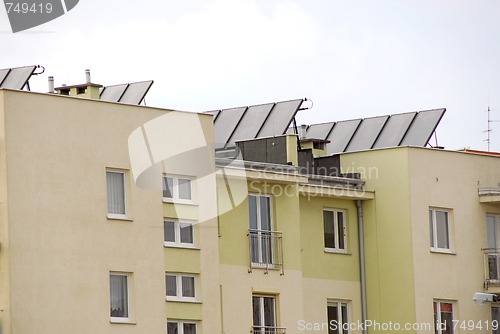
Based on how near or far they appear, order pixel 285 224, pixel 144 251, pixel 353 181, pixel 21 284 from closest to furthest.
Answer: pixel 21 284
pixel 144 251
pixel 285 224
pixel 353 181

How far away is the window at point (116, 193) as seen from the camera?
1720 inches

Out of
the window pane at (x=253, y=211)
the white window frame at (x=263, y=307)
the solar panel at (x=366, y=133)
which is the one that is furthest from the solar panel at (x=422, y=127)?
the white window frame at (x=263, y=307)

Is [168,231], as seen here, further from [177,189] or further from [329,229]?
[329,229]

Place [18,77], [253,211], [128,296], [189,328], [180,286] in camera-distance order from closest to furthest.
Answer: [128,296] < [180,286] < [189,328] < [18,77] < [253,211]

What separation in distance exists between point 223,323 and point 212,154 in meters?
4.82

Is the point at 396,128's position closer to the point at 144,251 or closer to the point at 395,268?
the point at 395,268

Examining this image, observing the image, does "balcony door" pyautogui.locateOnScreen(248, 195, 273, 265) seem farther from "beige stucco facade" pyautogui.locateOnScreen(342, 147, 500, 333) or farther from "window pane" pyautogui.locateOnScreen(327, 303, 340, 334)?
"beige stucco facade" pyautogui.locateOnScreen(342, 147, 500, 333)

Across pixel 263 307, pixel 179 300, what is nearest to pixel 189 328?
pixel 179 300

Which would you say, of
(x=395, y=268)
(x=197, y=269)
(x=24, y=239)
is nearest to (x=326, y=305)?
(x=395, y=268)

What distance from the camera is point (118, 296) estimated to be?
4344cm

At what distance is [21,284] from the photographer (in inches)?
1610

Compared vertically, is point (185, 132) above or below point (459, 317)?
above

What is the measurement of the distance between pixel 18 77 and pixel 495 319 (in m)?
18.5

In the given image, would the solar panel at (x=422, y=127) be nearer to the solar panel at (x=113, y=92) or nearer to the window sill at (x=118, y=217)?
the solar panel at (x=113, y=92)
